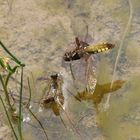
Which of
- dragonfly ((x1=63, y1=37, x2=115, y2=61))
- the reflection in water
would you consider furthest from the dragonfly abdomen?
the reflection in water

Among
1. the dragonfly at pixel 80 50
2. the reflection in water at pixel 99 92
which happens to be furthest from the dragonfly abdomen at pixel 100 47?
the reflection in water at pixel 99 92

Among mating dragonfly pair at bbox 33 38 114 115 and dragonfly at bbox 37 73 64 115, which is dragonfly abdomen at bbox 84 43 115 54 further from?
dragonfly at bbox 37 73 64 115

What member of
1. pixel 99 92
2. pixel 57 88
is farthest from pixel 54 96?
pixel 99 92

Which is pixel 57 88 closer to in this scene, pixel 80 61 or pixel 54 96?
pixel 54 96

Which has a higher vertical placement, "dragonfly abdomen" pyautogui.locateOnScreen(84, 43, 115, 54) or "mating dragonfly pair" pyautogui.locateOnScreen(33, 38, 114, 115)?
"dragonfly abdomen" pyautogui.locateOnScreen(84, 43, 115, 54)

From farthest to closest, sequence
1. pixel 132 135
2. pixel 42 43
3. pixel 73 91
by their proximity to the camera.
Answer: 1. pixel 42 43
2. pixel 73 91
3. pixel 132 135

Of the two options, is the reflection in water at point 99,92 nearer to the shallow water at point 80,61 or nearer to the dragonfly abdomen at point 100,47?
the shallow water at point 80,61

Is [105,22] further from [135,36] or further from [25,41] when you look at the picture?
[25,41]

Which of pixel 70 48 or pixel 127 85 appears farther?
pixel 70 48

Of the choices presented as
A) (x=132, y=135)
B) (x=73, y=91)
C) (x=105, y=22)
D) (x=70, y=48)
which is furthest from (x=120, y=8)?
(x=132, y=135)
